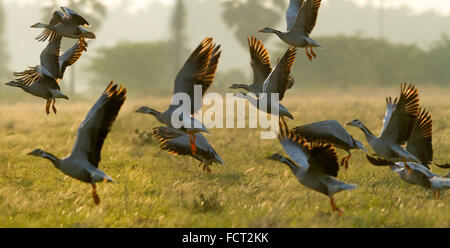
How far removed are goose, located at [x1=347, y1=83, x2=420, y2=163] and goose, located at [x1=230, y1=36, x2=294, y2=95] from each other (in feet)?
7.66

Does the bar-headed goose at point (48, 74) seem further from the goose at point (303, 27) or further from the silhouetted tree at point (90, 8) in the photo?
the silhouetted tree at point (90, 8)

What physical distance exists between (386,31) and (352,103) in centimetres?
12820

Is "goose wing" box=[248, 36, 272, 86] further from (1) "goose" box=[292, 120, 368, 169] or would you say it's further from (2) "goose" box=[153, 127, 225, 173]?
(1) "goose" box=[292, 120, 368, 169]

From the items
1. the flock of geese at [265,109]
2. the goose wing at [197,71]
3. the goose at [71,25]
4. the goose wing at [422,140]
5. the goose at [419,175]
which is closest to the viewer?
the flock of geese at [265,109]

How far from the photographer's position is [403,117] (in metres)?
7.70

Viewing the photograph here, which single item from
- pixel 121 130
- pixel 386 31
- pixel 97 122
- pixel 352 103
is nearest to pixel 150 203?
pixel 97 122

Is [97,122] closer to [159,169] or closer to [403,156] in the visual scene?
[403,156]

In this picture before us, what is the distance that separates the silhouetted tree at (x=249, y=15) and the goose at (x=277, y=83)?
48.7 metres

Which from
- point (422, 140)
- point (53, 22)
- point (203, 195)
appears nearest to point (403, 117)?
point (422, 140)

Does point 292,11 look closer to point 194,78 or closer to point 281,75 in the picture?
point 281,75

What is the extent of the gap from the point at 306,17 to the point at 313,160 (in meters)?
3.20

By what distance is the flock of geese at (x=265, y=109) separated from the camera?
Result: 21.1 feet

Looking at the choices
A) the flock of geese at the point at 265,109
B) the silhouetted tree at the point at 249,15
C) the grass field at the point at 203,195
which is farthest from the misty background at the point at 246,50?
the flock of geese at the point at 265,109

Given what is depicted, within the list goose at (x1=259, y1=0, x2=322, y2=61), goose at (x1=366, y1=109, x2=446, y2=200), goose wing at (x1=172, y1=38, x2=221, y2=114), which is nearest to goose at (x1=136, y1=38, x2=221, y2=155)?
goose wing at (x1=172, y1=38, x2=221, y2=114)
